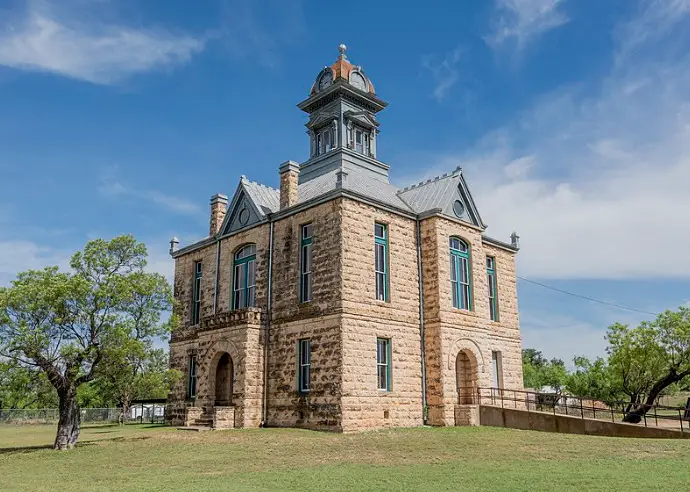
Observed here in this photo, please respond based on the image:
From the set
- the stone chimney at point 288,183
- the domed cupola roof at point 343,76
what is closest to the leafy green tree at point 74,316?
the stone chimney at point 288,183

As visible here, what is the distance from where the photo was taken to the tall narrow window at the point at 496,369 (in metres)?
29.9

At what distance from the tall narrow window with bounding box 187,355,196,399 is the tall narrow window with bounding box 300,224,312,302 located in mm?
9296

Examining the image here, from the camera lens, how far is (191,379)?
3158 centimetres

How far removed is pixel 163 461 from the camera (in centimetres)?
1644

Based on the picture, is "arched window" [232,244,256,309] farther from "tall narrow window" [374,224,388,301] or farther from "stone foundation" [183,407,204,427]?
"tall narrow window" [374,224,388,301]

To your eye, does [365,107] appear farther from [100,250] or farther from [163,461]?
[163,461]

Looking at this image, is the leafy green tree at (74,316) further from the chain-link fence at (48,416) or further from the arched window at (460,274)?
the chain-link fence at (48,416)

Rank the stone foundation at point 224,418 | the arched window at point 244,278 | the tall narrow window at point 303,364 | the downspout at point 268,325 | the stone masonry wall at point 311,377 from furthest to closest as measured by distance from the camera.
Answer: the arched window at point 244,278
the downspout at point 268,325
the tall narrow window at point 303,364
the stone foundation at point 224,418
the stone masonry wall at point 311,377

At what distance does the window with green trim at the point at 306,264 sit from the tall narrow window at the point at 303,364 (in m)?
1.91

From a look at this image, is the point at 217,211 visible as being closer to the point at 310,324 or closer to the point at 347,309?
the point at 310,324

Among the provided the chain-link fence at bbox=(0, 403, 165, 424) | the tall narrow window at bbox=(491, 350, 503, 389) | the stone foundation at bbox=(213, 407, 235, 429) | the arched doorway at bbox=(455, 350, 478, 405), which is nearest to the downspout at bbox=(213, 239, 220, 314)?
the stone foundation at bbox=(213, 407, 235, 429)

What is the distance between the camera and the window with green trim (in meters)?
26.0

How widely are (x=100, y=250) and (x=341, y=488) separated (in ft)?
45.1

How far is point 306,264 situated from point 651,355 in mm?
19169
